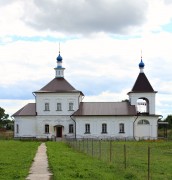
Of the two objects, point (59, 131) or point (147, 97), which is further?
point (59, 131)

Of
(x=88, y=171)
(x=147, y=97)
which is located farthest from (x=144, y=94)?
(x=88, y=171)

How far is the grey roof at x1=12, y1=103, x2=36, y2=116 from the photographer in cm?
6475

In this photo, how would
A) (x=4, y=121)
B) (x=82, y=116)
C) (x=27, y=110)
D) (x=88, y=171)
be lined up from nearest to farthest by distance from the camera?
1. (x=88, y=171)
2. (x=82, y=116)
3. (x=27, y=110)
4. (x=4, y=121)

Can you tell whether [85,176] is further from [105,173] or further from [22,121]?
[22,121]

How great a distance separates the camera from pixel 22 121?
64688 millimetres

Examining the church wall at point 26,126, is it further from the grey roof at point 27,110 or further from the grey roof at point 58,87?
the grey roof at point 58,87

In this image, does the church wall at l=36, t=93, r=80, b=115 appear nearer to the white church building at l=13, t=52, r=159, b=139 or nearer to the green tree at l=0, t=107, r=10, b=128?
the white church building at l=13, t=52, r=159, b=139

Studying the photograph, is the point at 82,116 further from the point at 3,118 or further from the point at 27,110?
the point at 3,118

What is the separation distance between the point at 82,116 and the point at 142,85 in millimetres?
9187

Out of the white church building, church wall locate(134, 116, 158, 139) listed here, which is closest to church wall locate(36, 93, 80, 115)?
the white church building

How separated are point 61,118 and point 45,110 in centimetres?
239

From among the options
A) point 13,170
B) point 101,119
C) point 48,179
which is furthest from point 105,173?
point 101,119

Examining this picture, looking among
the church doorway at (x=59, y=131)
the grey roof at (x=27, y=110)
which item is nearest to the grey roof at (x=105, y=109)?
the church doorway at (x=59, y=131)

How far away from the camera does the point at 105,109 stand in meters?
64.4
